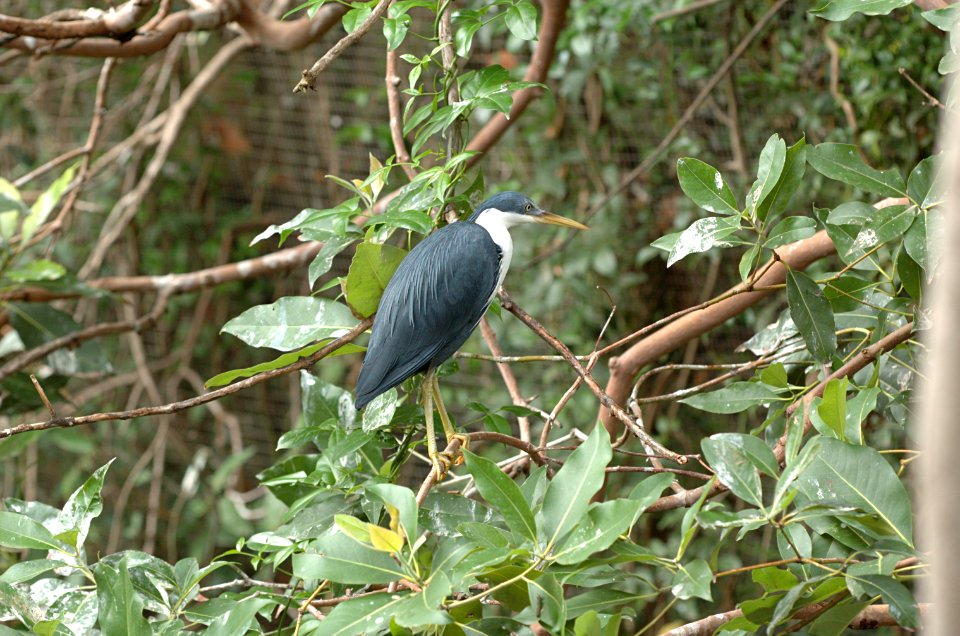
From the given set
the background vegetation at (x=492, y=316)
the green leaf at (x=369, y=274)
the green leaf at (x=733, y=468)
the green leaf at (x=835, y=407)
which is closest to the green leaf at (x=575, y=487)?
the background vegetation at (x=492, y=316)

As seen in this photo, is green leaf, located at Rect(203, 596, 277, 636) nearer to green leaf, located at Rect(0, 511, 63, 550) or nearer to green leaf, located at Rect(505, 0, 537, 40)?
green leaf, located at Rect(0, 511, 63, 550)

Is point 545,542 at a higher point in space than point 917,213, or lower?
lower

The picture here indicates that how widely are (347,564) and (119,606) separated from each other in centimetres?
28

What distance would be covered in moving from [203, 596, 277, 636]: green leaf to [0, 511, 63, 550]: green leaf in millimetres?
245

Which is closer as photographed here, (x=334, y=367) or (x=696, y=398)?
(x=696, y=398)

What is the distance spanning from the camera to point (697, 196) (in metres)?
1.17

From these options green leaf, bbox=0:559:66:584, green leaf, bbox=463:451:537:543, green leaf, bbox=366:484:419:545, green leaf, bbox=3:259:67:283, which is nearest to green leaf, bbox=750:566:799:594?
green leaf, bbox=463:451:537:543

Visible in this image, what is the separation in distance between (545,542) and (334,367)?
2.61 metres

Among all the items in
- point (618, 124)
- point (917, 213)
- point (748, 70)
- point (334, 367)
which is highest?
point (917, 213)

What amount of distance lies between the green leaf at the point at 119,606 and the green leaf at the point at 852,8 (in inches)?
41.7

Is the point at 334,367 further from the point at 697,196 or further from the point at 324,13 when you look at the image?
the point at 697,196

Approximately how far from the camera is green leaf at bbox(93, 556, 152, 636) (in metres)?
0.99

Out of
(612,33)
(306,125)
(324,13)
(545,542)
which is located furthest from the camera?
(306,125)

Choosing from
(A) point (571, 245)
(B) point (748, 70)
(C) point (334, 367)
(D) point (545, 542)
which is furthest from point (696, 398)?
(C) point (334, 367)
